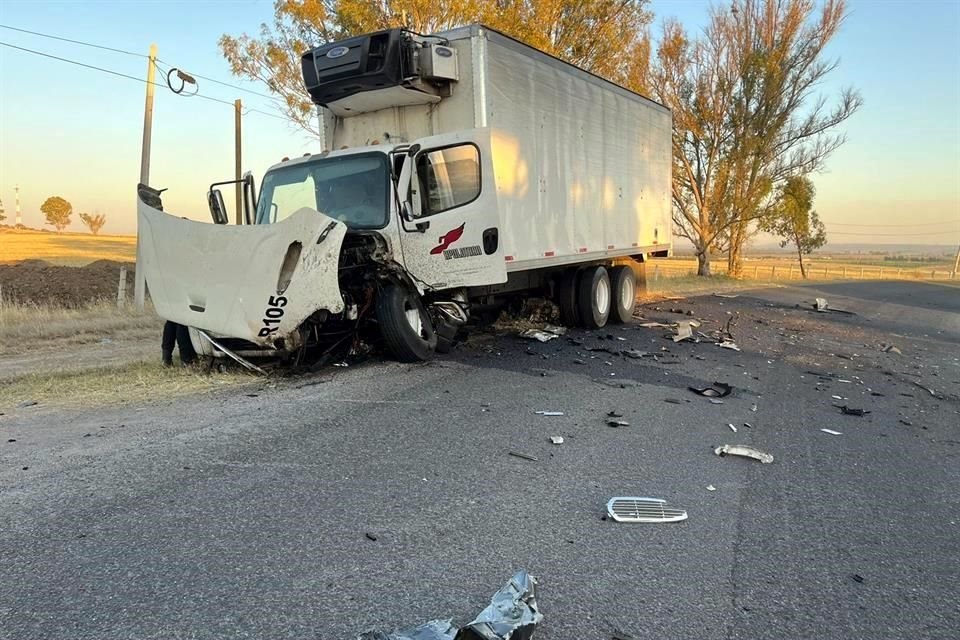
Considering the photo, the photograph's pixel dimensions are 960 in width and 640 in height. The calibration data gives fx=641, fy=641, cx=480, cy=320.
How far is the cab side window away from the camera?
7309mm

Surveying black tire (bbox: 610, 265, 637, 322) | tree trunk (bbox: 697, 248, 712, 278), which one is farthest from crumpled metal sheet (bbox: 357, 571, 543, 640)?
tree trunk (bbox: 697, 248, 712, 278)

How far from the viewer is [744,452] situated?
458 centimetres

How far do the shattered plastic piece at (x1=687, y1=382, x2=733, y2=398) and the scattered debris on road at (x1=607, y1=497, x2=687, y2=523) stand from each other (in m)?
3.04

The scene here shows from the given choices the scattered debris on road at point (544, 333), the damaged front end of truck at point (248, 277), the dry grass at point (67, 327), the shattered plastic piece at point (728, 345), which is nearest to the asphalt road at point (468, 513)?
the damaged front end of truck at point (248, 277)

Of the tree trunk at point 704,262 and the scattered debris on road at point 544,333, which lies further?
the tree trunk at point 704,262

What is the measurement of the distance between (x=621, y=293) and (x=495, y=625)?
1032cm

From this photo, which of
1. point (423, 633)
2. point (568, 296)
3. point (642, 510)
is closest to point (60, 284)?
point (568, 296)

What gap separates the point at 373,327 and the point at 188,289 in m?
2.07

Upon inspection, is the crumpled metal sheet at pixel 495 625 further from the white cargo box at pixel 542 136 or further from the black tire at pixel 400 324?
the white cargo box at pixel 542 136

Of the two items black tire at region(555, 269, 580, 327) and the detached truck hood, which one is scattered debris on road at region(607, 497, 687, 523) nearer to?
the detached truck hood

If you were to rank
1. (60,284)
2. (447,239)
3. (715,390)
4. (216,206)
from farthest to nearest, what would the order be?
(60,284)
(216,206)
(447,239)
(715,390)

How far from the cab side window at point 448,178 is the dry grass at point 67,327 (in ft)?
25.7

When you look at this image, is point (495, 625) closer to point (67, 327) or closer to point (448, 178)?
point (448, 178)

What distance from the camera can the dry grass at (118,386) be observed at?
20.8 ft
